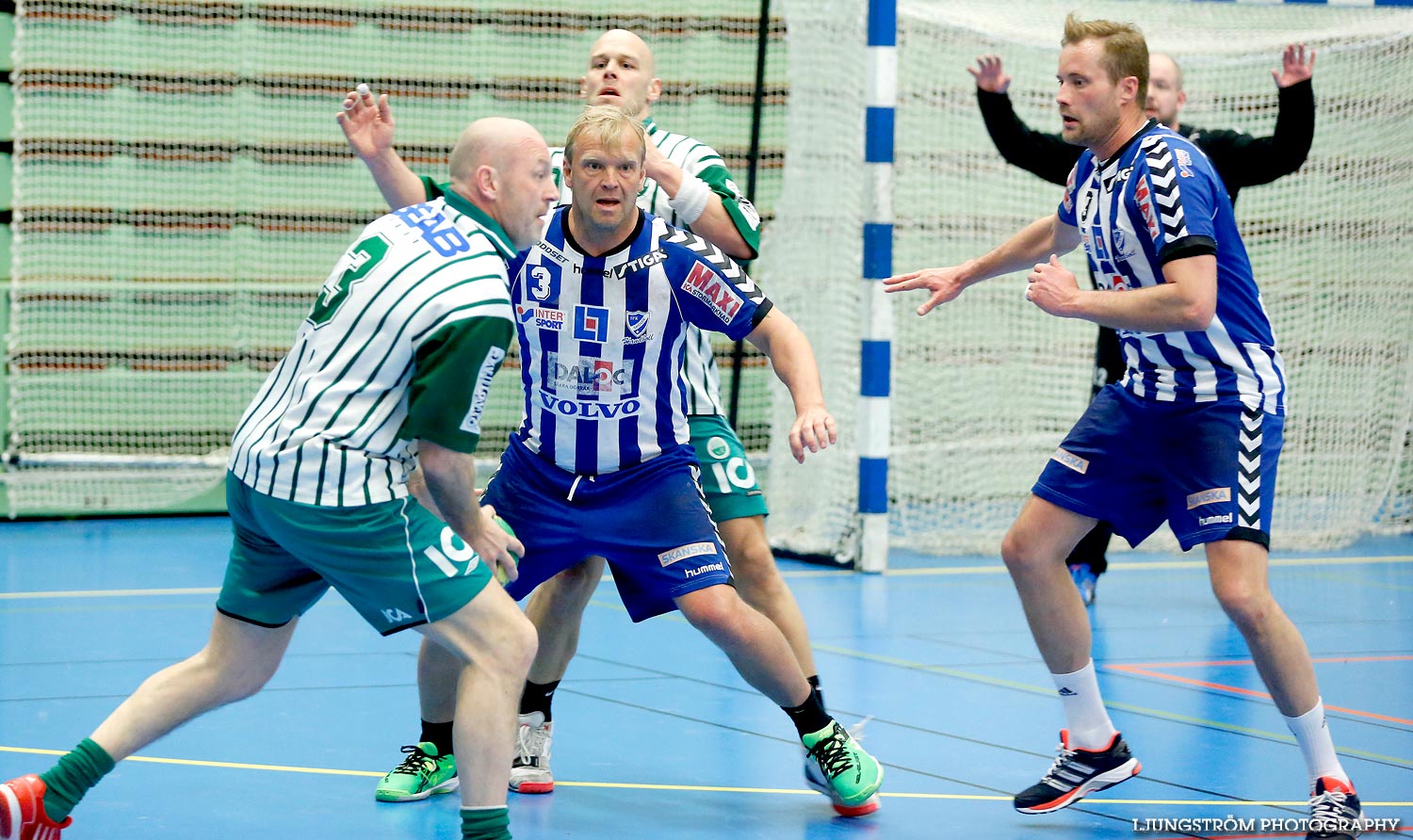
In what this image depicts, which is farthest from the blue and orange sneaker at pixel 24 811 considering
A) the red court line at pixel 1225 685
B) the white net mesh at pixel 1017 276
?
the white net mesh at pixel 1017 276

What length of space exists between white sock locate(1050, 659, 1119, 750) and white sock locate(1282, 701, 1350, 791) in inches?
20.2

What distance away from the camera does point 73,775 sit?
3.72 meters

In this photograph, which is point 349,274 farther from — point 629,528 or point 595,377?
point 629,528

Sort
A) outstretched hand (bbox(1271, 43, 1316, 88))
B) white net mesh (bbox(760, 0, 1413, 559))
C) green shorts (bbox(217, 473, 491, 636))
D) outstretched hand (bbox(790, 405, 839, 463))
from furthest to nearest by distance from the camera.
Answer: white net mesh (bbox(760, 0, 1413, 559)) < outstretched hand (bbox(1271, 43, 1316, 88)) < outstretched hand (bbox(790, 405, 839, 463)) < green shorts (bbox(217, 473, 491, 636))

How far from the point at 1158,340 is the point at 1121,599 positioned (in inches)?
153

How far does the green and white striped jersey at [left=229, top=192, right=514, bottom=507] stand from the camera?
3420mm

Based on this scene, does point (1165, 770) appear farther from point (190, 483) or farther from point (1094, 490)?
point (190, 483)

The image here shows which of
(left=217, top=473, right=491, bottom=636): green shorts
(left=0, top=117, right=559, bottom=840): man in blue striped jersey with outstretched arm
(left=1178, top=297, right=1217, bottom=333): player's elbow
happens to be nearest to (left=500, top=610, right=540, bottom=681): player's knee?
(left=0, top=117, right=559, bottom=840): man in blue striped jersey with outstretched arm

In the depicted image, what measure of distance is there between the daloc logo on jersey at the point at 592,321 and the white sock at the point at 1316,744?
195cm

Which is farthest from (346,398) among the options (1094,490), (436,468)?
(1094,490)

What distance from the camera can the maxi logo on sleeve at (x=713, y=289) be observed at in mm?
4383

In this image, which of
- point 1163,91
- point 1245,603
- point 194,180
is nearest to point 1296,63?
point 1163,91

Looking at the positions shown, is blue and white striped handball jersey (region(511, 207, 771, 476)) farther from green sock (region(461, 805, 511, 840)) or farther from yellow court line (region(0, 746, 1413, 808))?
green sock (region(461, 805, 511, 840))

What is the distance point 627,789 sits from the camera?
4578 mm
